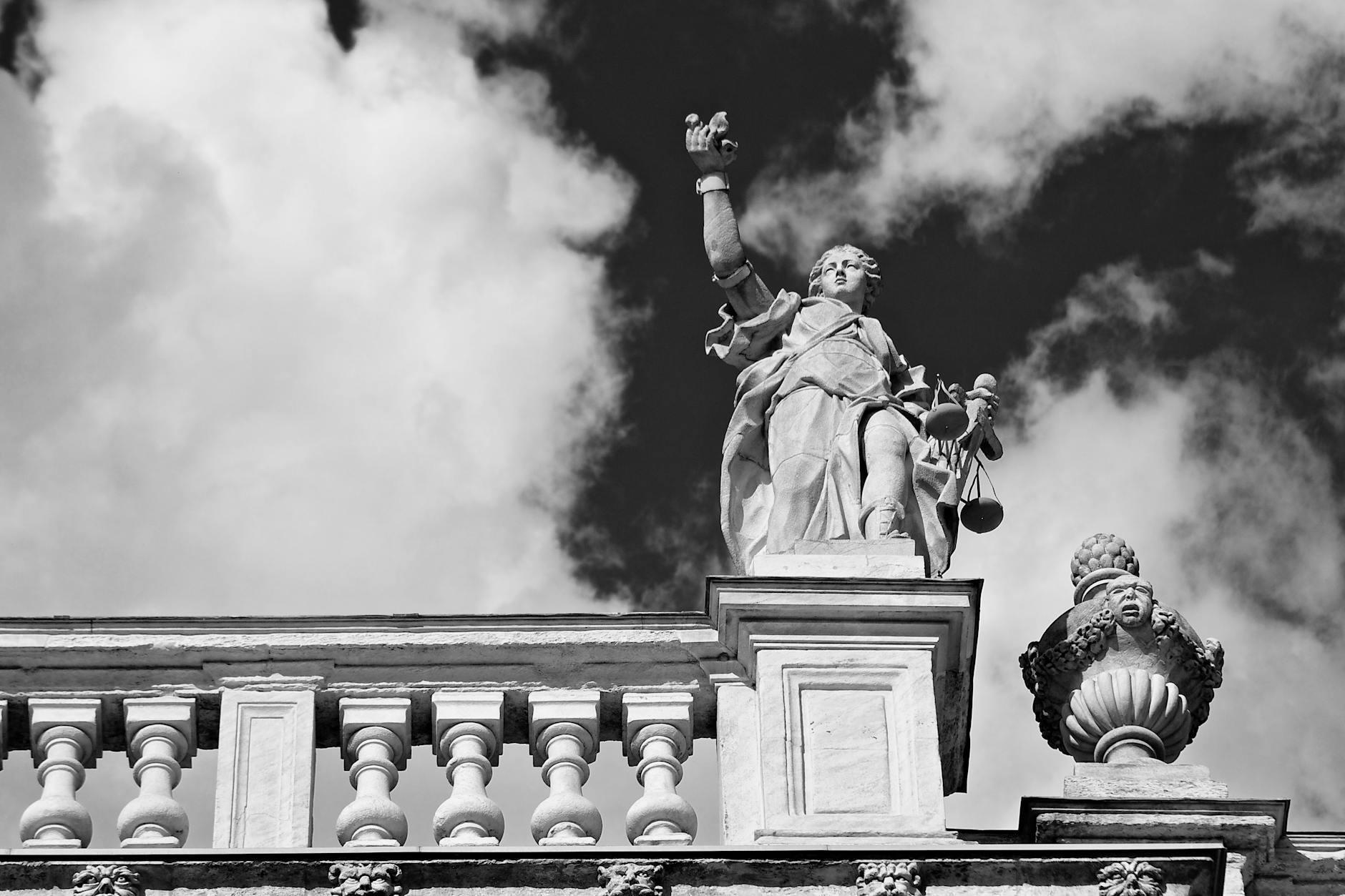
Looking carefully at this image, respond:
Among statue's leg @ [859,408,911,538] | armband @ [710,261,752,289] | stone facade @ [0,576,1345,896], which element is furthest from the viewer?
armband @ [710,261,752,289]

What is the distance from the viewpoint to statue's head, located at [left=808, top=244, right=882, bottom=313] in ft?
58.9

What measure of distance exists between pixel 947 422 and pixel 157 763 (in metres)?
4.33

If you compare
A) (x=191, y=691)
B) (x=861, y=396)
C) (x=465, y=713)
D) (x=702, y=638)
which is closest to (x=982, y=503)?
(x=861, y=396)

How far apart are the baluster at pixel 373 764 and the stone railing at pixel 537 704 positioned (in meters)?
0.01

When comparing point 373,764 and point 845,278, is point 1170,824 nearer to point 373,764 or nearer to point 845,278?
point 373,764

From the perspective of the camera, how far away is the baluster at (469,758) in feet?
47.4

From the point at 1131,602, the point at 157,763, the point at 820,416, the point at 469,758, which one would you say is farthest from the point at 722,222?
the point at 157,763

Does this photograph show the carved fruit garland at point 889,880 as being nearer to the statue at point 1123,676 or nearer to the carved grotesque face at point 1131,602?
the statue at point 1123,676

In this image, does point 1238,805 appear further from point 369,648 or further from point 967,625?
point 369,648

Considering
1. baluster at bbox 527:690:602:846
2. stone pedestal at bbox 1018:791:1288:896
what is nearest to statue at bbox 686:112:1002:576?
baluster at bbox 527:690:602:846

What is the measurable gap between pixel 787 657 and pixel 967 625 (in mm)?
862

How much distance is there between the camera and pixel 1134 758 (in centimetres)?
1537

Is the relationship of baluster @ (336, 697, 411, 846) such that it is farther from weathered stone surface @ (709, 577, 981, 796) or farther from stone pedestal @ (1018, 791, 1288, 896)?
stone pedestal @ (1018, 791, 1288, 896)

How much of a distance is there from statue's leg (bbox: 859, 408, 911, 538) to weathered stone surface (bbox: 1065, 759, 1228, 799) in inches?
64.8
